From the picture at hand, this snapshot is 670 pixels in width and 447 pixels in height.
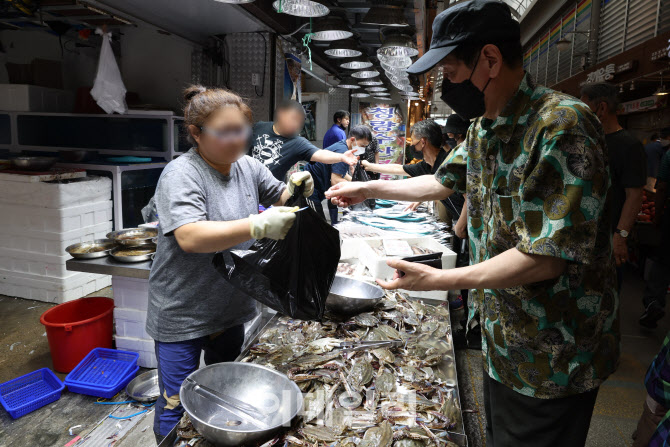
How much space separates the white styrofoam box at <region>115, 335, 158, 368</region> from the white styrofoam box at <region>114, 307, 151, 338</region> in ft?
0.13

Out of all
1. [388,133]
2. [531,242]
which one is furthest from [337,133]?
[531,242]

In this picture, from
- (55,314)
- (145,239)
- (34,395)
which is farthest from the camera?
(55,314)

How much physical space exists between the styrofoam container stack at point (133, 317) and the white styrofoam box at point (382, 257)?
66.3 inches

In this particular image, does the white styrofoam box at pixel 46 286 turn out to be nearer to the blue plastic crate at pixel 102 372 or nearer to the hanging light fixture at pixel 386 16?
the blue plastic crate at pixel 102 372

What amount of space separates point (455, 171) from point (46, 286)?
16.1 feet

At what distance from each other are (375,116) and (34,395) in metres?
10.4

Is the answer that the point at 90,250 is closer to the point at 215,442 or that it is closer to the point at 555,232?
the point at 215,442

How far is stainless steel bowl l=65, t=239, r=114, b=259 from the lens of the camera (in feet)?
10.2

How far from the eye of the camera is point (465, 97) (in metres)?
1.40

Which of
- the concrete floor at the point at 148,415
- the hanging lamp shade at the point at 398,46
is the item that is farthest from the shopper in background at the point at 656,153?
the hanging lamp shade at the point at 398,46

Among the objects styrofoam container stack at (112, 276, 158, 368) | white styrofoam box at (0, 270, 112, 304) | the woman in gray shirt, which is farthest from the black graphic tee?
white styrofoam box at (0, 270, 112, 304)

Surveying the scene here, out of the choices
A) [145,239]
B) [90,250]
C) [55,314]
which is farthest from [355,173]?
[55,314]

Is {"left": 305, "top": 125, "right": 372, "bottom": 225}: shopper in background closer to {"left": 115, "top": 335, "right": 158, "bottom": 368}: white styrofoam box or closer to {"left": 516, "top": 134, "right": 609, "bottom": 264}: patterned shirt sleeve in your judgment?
{"left": 115, "top": 335, "right": 158, "bottom": 368}: white styrofoam box

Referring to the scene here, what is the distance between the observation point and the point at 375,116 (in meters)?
11.9
